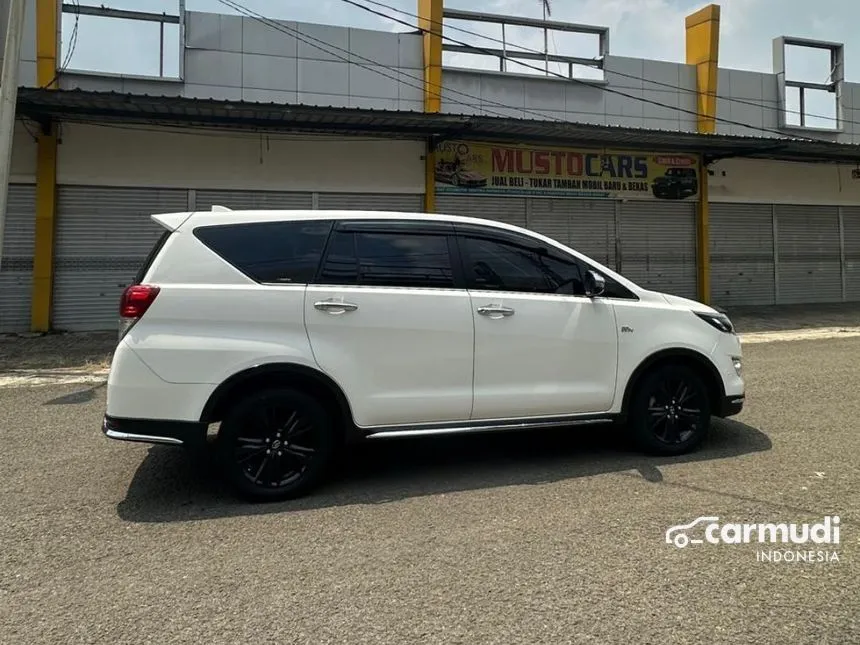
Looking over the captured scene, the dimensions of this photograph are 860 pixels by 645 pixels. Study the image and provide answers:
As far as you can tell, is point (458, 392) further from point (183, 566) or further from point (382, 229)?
point (183, 566)

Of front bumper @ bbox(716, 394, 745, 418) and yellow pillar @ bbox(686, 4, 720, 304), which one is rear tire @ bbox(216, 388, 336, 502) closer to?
front bumper @ bbox(716, 394, 745, 418)

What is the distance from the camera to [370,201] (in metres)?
15.1

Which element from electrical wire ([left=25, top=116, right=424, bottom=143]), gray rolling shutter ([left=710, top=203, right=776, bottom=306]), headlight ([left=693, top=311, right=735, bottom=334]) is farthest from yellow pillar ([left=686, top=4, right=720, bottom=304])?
headlight ([left=693, top=311, right=735, bottom=334])

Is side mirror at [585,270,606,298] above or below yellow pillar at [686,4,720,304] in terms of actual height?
below

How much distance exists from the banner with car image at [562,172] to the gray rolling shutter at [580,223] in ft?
0.86

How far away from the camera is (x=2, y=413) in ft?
23.1

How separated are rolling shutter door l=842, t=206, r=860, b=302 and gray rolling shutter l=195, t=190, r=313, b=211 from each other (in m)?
15.9

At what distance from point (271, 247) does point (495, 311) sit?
1658 mm

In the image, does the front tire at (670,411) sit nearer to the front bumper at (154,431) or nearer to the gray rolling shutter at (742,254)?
the front bumper at (154,431)

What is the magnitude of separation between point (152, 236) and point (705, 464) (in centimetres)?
1244

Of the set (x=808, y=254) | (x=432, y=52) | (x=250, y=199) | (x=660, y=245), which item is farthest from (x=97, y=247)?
(x=808, y=254)

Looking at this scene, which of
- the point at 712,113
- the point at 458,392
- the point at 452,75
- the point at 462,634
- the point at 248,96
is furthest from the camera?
the point at 712,113

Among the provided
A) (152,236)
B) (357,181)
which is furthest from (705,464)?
(152,236)

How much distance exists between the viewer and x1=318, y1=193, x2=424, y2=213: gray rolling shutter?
14.9 meters
